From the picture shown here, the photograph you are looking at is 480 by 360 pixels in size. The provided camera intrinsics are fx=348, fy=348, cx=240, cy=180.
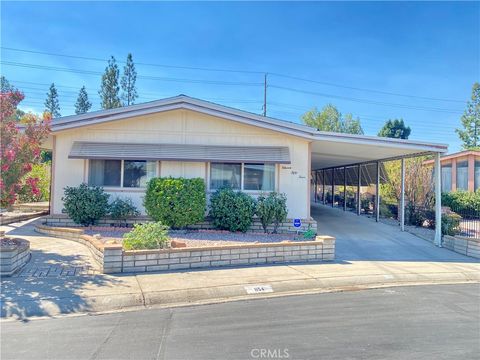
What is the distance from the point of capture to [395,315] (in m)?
5.13

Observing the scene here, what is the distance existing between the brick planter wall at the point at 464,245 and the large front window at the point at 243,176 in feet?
18.6

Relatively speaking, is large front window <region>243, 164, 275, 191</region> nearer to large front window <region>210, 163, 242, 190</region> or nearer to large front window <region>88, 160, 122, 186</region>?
large front window <region>210, 163, 242, 190</region>

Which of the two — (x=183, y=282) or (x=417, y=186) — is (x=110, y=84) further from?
(x=183, y=282)

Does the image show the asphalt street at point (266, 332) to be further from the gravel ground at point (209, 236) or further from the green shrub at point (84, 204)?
the green shrub at point (84, 204)

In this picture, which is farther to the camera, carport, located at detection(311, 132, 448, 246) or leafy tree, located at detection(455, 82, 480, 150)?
leafy tree, located at detection(455, 82, 480, 150)

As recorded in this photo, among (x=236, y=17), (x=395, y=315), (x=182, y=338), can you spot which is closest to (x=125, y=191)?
(x=236, y=17)

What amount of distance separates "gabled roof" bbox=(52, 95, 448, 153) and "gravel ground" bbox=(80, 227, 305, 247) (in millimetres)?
3340

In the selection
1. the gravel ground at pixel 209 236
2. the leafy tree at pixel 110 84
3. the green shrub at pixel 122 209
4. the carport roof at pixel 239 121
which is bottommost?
the gravel ground at pixel 209 236

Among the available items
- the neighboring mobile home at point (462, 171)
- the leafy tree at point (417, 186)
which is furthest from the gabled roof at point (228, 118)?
A: the neighboring mobile home at point (462, 171)

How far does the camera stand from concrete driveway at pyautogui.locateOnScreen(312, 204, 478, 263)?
30.6 ft

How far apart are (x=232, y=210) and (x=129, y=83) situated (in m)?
30.1

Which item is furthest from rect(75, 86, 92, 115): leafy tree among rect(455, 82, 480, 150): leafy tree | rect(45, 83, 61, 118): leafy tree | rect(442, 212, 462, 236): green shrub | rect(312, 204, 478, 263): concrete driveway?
rect(455, 82, 480, 150): leafy tree

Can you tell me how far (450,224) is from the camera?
12.2 m

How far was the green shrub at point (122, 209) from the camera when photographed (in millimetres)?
10617
